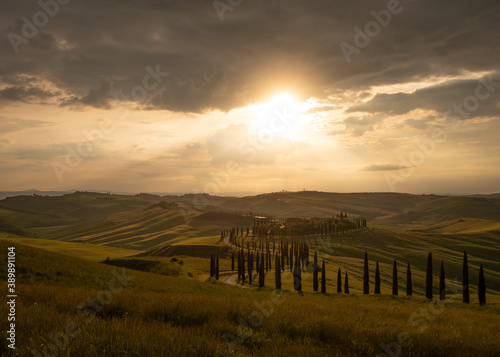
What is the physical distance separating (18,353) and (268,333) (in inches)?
202

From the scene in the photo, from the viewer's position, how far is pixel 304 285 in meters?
82.6

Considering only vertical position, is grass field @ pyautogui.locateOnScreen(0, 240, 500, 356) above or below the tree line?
above

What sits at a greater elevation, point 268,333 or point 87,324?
point 87,324

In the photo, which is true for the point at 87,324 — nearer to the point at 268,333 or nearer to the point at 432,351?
the point at 268,333

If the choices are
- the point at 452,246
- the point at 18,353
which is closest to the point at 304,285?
the point at 18,353

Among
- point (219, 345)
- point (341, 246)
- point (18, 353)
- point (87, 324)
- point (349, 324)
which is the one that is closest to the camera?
point (18, 353)

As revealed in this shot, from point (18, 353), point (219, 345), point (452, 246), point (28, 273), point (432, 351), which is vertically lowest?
point (452, 246)

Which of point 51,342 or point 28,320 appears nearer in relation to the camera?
point 51,342

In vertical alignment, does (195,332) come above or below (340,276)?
above

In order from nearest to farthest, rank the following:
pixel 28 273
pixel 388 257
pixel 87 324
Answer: pixel 87 324 < pixel 28 273 < pixel 388 257

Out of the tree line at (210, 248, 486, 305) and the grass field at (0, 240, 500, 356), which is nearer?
the grass field at (0, 240, 500, 356)

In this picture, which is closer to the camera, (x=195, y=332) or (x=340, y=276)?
(x=195, y=332)

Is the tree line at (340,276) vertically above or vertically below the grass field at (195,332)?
below

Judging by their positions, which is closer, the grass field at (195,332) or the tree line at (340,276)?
the grass field at (195,332)
